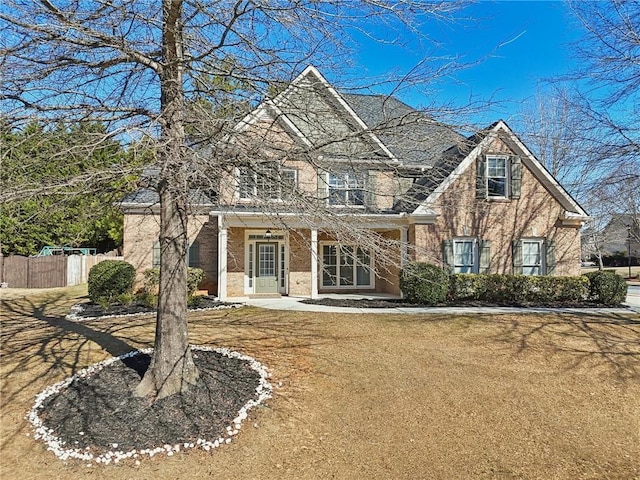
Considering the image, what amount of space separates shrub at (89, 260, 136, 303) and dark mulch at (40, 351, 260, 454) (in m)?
7.66

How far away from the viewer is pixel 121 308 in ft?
39.2

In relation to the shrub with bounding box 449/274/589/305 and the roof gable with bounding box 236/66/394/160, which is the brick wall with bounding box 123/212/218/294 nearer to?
the shrub with bounding box 449/274/589/305

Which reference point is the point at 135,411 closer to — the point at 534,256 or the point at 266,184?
the point at 266,184

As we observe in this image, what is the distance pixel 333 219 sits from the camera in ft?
15.7

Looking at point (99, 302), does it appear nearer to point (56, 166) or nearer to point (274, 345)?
point (274, 345)

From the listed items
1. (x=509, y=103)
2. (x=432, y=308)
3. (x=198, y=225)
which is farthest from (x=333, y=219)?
(x=198, y=225)

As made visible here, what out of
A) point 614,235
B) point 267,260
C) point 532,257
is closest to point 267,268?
point 267,260

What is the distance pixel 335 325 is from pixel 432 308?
12.4ft

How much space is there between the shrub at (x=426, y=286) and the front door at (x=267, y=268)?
536cm

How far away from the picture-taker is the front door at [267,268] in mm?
15578

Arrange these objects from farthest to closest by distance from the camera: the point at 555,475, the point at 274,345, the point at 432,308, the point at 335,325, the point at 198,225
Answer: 1. the point at 198,225
2. the point at 432,308
3. the point at 335,325
4. the point at 274,345
5. the point at 555,475

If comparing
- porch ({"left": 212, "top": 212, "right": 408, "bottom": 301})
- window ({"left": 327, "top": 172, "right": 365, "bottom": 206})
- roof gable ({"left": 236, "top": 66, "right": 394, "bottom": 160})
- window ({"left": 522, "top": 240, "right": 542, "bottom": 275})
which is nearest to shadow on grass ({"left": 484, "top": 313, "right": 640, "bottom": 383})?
window ({"left": 522, "top": 240, "right": 542, "bottom": 275})

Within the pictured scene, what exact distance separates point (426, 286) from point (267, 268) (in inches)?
253

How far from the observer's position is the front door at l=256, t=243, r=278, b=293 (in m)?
15.6
